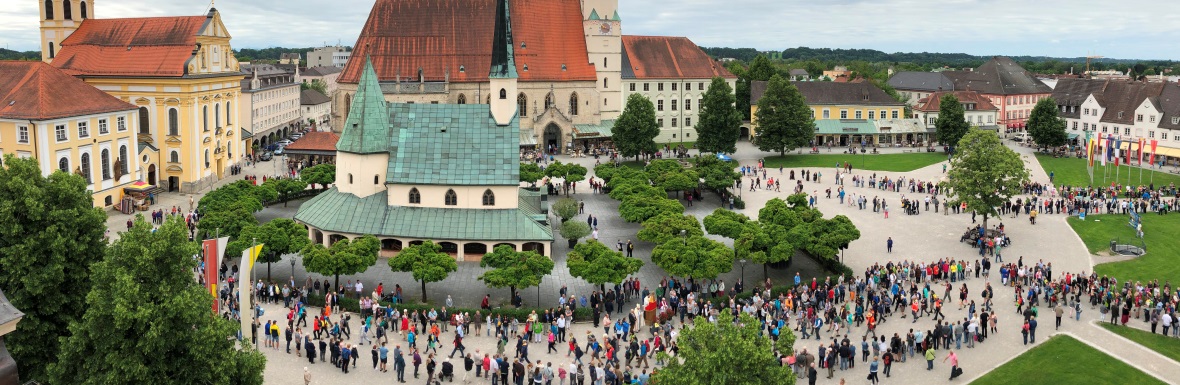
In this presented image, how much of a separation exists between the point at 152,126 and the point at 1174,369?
212ft

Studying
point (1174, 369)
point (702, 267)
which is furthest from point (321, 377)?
point (1174, 369)

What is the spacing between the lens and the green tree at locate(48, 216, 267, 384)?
20.1 m

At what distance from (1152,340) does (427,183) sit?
32.6 m

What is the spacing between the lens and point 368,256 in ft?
135

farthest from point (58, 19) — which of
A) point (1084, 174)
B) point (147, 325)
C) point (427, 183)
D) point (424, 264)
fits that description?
point (1084, 174)

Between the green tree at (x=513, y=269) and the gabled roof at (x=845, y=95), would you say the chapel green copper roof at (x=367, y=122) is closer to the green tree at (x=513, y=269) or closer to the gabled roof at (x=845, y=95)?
the green tree at (x=513, y=269)

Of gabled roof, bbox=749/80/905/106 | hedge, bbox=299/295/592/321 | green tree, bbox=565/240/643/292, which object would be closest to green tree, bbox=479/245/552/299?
hedge, bbox=299/295/592/321

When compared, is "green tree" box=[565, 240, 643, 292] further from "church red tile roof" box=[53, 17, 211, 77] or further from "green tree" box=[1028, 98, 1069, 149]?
"green tree" box=[1028, 98, 1069, 149]

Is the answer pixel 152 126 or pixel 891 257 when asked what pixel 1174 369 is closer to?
pixel 891 257

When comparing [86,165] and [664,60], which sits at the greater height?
[664,60]

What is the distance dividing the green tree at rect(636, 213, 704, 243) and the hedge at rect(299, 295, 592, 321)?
810 centimetres

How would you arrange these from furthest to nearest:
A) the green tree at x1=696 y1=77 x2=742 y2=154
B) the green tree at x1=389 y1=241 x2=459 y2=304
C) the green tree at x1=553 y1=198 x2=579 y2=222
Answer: the green tree at x1=696 y1=77 x2=742 y2=154 < the green tree at x1=553 y1=198 x2=579 y2=222 < the green tree at x1=389 y1=241 x2=459 y2=304

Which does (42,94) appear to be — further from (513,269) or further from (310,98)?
(310,98)

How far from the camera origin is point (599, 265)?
39.2m
